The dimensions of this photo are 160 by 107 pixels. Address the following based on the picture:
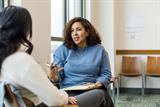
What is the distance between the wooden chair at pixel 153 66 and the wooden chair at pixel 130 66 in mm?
183

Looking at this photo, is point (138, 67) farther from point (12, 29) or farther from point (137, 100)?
point (12, 29)

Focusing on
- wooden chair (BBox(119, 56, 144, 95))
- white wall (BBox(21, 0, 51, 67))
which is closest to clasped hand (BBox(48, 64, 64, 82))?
white wall (BBox(21, 0, 51, 67))

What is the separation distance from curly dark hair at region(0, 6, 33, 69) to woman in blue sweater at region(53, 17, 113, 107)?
→ 3.69 feet

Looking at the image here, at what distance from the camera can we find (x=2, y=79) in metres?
1.54

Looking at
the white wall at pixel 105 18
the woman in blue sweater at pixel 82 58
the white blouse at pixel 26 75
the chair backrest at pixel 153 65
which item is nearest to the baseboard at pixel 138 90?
the chair backrest at pixel 153 65

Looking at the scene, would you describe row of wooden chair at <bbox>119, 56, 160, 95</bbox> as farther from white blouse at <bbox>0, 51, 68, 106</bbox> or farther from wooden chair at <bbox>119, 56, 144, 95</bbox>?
white blouse at <bbox>0, 51, 68, 106</bbox>

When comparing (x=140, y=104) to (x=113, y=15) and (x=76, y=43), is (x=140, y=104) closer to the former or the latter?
(x=113, y=15)

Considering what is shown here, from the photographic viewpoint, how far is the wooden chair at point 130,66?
20.0 feet

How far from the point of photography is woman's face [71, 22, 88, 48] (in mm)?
2789

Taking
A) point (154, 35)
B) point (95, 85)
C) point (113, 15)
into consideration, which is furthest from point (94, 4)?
point (95, 85)

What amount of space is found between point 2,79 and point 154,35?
5035mm

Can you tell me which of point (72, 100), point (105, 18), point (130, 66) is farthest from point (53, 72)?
point (130, 66)

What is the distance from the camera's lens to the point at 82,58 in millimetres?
2760

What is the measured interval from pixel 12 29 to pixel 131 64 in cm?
485
